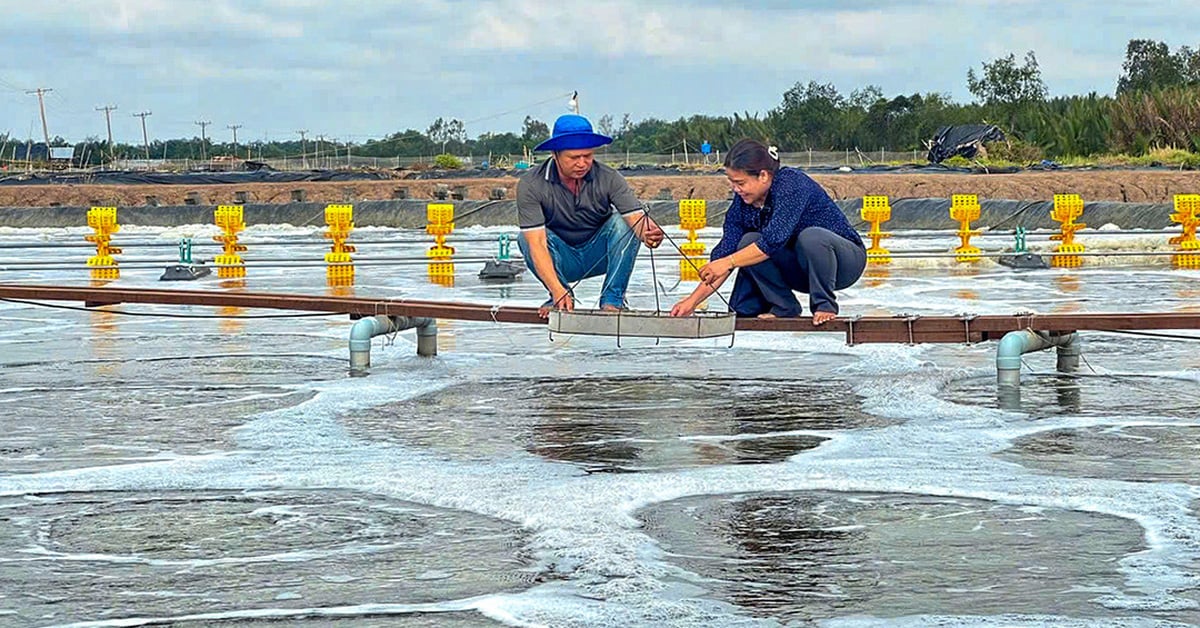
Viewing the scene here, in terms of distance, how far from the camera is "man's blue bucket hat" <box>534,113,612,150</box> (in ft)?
27.5

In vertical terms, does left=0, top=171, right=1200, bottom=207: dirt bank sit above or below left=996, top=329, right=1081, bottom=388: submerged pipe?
above

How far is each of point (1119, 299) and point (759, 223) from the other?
20.9 ft

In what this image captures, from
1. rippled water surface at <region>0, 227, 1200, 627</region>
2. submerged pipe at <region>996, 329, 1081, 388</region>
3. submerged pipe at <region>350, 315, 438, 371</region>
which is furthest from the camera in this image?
submerged pipe at <region>350, 315, 438, 371</region>

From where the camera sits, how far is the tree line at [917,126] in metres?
52.4

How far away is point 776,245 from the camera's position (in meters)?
7.91

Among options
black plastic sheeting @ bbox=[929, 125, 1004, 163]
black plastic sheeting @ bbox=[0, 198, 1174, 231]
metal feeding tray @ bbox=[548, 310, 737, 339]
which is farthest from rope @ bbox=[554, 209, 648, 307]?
black plastic sheeting @ bbox=[929, 125, 1004, 163]

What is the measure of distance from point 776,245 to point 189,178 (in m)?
44.5

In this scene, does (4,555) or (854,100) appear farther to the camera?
(854,100)

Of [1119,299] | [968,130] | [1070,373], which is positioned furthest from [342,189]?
[1070,373]

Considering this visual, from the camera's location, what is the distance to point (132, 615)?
13.8 feet

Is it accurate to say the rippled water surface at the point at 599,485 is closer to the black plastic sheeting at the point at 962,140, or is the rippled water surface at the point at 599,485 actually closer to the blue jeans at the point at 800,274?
the blue jeans at the point at 800,274

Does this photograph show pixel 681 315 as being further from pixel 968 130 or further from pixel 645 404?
pixel 968 130

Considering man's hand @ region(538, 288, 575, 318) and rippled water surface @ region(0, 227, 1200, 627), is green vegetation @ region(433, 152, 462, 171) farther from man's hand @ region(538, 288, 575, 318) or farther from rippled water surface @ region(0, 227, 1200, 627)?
man's hand @ region(538, 288, 575, 318)

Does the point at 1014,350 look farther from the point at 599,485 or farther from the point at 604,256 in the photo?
the point at 599,485
